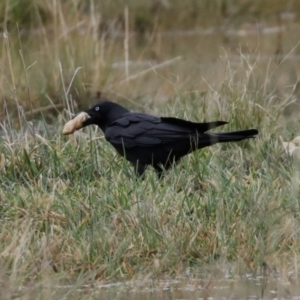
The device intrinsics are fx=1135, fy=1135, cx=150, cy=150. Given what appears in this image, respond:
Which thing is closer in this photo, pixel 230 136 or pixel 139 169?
pixel 230 136

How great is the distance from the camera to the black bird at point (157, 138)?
5.98 metres

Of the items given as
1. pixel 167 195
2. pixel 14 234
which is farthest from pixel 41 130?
pixel 14 234

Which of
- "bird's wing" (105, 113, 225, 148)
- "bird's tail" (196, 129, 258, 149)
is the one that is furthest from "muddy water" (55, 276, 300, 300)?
"bird's wing" (105, 113, 225, 148)

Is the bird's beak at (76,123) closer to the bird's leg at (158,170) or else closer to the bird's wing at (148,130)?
the bird's wing at (148,130)

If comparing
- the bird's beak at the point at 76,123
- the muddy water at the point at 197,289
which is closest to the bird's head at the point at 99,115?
the bird's beak at the point at 76,123

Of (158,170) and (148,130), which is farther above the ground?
(148,130)

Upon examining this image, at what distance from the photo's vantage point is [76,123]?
6426 millimetres

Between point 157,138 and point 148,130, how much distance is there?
0.09 metres

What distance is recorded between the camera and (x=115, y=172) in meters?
6.12

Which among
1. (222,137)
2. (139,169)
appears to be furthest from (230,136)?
(139,169)

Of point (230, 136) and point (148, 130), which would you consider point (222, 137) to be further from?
point (148, 130)

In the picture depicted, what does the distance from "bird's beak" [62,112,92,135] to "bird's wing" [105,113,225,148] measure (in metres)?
0.19

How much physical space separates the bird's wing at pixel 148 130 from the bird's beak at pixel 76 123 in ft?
0.64

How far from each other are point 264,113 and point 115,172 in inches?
49.1
